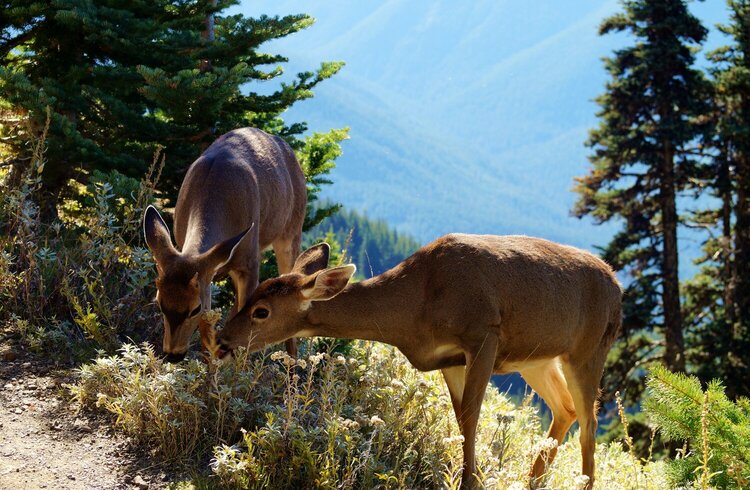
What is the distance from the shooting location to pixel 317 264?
7.51 metres

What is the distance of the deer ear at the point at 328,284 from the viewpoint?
6820 mm

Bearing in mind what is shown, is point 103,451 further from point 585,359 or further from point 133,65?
point 133,65

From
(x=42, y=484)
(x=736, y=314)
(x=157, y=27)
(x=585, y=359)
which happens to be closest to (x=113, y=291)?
(x=42, y=484)

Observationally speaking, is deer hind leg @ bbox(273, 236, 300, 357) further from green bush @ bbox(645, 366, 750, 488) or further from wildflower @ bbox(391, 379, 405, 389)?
green bush @ bbox(645, 366, 750, 488)

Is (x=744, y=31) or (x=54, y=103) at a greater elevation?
(x=744, y=31)

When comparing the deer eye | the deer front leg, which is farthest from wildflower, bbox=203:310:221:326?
the deer front leg

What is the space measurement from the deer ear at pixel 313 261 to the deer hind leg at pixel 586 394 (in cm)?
232

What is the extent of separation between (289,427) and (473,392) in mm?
1464

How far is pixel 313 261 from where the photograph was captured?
7.53 m

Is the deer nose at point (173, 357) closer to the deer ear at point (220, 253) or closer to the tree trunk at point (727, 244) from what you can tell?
the deer ear at point (220, 253)

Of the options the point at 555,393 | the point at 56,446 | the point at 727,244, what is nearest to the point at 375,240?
the point at 727,244

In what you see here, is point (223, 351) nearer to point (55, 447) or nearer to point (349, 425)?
point (349, 425)

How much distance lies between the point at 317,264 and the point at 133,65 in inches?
221

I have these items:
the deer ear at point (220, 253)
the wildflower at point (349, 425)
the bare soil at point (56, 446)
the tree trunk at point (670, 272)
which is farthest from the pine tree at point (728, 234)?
the bare soil at point (56, 446)
